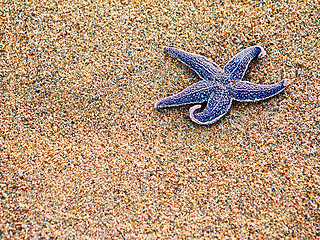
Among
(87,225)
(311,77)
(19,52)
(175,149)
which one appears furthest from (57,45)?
(311,77)

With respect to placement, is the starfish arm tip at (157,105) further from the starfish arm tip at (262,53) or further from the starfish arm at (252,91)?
the starfish arm tip at (262,53)

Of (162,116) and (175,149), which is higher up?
(162,116)

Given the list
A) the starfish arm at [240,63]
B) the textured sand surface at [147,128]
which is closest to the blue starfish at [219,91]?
the starfish arm at [240,63]

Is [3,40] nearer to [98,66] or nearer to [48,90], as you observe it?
[48,90]

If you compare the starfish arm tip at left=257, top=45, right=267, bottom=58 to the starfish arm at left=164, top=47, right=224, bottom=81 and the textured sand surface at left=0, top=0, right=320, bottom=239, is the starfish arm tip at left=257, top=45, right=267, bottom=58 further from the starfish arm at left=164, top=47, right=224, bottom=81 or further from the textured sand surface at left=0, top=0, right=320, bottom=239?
the starfish arm at left=164, top=47, right=224, bottom=81

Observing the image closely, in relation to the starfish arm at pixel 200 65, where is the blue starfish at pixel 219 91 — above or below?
below

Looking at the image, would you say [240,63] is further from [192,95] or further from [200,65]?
[192,95]
